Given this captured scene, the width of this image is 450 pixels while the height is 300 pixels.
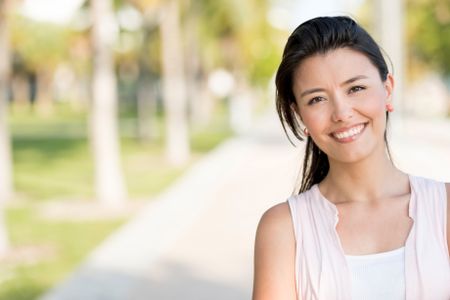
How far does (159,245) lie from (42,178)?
8.36 meters

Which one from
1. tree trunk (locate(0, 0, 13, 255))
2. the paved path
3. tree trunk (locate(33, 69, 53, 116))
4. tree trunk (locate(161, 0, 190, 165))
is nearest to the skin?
the paved path

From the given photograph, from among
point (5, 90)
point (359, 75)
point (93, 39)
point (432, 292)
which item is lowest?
point (432, 292)

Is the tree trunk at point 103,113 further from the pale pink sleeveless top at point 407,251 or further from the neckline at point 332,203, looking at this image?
the pale pink sleeveless top at point 407,251

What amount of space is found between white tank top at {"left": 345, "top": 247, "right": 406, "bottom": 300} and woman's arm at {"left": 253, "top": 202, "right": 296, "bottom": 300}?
15 cm

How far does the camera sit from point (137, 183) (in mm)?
15016

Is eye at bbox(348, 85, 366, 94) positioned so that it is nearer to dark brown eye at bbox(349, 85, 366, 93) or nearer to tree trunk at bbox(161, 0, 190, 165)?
dark brown eye at bbox(349, 85, 366, 93)

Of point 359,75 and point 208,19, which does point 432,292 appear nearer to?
point 359,75

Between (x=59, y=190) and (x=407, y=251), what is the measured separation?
40.1 ft

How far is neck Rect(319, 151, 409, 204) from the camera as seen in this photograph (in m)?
2.11

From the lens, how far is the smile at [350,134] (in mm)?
2037

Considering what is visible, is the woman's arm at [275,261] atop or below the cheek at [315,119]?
below

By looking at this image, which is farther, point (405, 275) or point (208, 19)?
point (208, 19)

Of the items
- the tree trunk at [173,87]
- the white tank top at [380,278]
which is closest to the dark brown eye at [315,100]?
the white tank top at [380,278]

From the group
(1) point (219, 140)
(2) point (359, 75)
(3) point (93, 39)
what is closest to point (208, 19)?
(1) point (219, 140)
